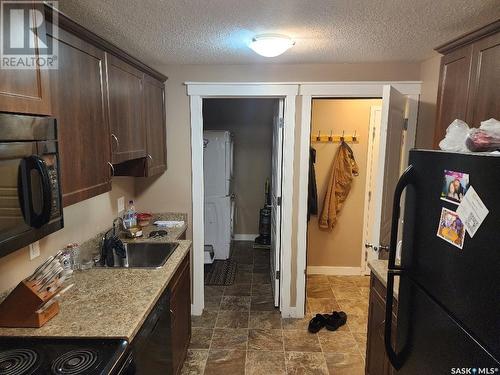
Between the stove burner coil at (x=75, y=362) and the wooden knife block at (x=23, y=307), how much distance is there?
0.26 meters

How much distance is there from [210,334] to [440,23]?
9.18 feet

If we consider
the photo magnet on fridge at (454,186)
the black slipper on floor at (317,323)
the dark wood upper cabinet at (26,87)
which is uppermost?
the dark wood upper cabinet at (26,87)

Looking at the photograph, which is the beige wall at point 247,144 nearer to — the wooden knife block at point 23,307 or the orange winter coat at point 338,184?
the orange winter coat at point 338,184

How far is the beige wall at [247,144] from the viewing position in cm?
516

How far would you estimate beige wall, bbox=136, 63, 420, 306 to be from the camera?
109 inches

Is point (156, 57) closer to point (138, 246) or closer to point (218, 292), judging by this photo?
point (138, 246)

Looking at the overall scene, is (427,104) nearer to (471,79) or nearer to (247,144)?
(471,79)

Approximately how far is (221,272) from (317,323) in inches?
61.8

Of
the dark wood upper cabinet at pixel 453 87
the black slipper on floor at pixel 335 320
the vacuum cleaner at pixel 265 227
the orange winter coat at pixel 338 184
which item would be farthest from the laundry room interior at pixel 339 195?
the dark wood upper cabinet at pixel 453 87

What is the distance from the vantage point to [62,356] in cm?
119

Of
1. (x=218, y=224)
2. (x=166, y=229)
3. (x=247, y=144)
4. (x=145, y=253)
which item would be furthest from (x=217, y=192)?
(x=145, y=253)

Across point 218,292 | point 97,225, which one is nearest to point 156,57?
point 97,225

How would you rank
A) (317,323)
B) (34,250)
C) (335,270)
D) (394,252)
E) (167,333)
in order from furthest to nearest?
(335,270)
(317,323)
(167,333)
(34,250)
(394,252)

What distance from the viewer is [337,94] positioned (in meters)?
2.79
